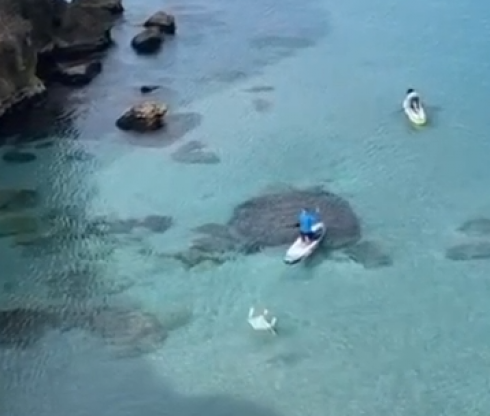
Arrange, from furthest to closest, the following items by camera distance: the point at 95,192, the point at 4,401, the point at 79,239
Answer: the point at 95,192, the point at 79,239, the point at 4,401

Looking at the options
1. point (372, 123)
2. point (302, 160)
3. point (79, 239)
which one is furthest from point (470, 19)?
point (79, 239)

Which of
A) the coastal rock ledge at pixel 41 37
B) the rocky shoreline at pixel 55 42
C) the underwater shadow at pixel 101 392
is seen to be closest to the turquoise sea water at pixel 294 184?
the underwater shadow at pixel 101 392

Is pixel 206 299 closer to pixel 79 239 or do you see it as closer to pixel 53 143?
pixel 79 239

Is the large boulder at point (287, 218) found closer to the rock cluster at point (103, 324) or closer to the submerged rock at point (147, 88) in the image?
the rock cluster at point (103, 324)

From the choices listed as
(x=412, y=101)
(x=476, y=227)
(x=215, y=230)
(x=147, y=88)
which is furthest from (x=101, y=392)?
(x=147, y=88)

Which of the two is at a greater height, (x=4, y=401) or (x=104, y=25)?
(x=4, y=401)

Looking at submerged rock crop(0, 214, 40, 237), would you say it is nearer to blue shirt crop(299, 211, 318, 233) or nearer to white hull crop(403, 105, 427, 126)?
blue shirt crop(299, 211, 318, 233)
